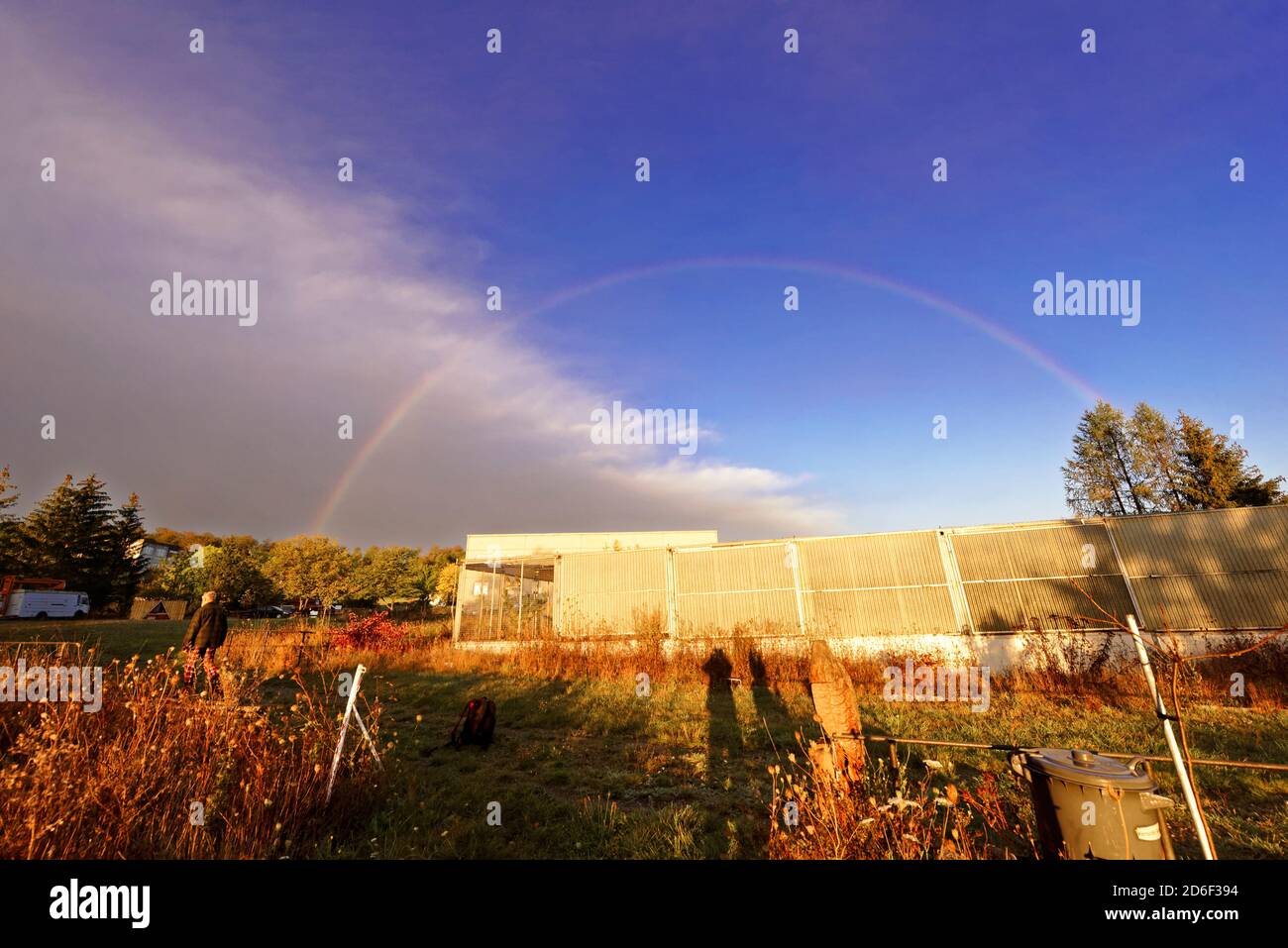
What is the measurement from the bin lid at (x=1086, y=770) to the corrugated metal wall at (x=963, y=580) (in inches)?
459

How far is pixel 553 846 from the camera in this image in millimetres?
A: 4508

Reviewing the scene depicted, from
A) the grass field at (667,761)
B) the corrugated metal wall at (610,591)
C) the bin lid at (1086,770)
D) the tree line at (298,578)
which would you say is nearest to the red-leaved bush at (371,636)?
the grass field at (667,761)

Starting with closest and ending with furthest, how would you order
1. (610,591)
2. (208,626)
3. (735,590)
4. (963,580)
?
(208,626) < (963,580) < (735,590) < (610,591)

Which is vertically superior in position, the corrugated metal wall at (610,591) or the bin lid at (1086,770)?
the bin lid at (1086,770)

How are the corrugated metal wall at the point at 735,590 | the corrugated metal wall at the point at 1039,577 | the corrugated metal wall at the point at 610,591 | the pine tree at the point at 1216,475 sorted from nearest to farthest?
the corrugated metal wall at the point at 1039,577 < the corrugated metal wall at the point at 735,590 < the corrugated metal wall at the point at 610,591 < the pine tree at the point at 1216,475

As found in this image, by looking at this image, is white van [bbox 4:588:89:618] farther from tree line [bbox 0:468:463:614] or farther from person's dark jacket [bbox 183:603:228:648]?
person's dark jacket [bbox 183:603:228:648]

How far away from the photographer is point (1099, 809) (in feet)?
10.2

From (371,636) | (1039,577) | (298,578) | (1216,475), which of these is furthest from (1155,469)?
(298,578)

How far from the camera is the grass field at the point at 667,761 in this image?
453 cm

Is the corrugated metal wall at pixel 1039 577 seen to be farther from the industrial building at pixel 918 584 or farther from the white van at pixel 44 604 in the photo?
the white van at pixel 44 604

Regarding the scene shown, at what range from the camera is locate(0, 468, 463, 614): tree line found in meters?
41.8

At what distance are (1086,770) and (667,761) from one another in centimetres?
495

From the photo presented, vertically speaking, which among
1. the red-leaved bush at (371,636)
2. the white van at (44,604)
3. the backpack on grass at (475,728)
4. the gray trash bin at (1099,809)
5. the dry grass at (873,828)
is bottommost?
the white van at (44,604)

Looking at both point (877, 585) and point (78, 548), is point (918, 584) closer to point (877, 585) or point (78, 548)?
point (877, 585)
